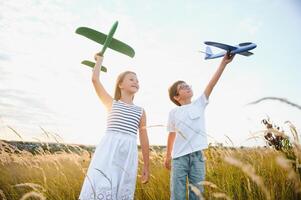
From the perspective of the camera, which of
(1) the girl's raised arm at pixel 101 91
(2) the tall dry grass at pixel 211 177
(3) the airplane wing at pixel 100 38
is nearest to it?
(2) the tall dry grass at pixel 211 177

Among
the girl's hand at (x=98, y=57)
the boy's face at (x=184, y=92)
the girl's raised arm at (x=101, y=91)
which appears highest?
the girl's hand at (x=98, y=57)

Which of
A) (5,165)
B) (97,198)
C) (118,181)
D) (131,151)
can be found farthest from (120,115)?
(5,165)

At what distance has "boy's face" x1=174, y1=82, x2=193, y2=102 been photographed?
12.2 ft

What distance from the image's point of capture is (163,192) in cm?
369

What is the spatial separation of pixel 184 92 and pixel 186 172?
0.97m

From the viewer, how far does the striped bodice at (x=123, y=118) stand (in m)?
3.15

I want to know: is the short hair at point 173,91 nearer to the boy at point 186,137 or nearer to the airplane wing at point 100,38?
the boy at point 186,137

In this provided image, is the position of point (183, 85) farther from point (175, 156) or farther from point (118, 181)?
point (118, 181)

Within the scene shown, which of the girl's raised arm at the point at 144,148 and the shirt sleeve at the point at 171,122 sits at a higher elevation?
the shirt sleeve at the point at 171,122

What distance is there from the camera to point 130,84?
11.1 ft

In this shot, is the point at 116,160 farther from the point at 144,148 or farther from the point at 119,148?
the point at 144,148

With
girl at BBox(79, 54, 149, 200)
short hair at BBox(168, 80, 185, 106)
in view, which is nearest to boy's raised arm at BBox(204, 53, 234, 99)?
short hair at BBox(168, 80, 185, 106)

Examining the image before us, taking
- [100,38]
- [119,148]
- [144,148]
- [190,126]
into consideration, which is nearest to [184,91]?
[190,126]

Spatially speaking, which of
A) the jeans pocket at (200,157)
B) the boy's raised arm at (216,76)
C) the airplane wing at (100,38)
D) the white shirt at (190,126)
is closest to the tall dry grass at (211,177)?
the jeans pocket at (200,157)
